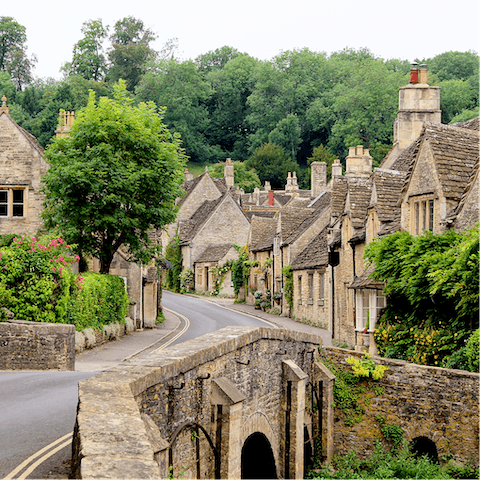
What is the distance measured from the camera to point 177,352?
451 inches

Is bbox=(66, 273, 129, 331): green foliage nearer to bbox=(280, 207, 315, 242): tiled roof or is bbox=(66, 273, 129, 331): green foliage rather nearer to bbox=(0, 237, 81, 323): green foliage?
bbox=(0, 237, 81, 323): green foliage

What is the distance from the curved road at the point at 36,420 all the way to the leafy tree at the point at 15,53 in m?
91.3

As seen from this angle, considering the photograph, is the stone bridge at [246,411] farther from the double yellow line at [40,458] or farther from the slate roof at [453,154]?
the slate roof at [453,154]

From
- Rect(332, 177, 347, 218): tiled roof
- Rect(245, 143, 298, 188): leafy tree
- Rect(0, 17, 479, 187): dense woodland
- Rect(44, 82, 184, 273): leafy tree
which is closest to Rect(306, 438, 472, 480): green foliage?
Rect(44, 82, 184, 273): leafy tree

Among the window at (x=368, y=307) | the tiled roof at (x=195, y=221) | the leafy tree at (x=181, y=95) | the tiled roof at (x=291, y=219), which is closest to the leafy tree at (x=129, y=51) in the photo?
the leafy tree at (x=181, y=95)

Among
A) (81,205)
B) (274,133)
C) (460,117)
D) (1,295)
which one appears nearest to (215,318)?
(81,205)

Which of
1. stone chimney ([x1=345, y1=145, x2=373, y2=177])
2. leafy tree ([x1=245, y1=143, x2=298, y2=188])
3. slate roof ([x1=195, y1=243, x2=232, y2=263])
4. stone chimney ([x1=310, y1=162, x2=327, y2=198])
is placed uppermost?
leafy tree ([x1=245, y1=143, x2=298, y2=188])

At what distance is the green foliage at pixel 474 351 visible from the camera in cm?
1656

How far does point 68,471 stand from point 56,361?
10070 millimetres

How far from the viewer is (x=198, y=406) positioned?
11.5 metres

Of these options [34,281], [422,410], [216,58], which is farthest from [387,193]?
[216,58]

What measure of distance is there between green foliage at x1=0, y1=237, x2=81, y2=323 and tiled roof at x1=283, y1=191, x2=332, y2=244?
22.2m

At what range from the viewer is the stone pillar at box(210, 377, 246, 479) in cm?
1203

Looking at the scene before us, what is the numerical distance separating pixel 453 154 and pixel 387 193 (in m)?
4.46
